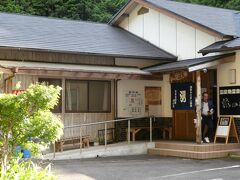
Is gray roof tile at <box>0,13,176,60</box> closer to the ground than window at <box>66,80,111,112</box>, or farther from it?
farther from it

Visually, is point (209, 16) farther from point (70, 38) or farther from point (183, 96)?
point (70, 38)

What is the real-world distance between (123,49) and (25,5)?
1570cm

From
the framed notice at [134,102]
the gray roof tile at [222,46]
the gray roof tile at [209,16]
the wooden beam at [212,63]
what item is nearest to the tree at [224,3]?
the gray roof tile at [209,16]

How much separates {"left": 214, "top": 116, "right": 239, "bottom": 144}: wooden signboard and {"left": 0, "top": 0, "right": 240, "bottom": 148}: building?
910 mm

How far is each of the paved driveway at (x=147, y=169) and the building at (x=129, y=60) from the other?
179 cm

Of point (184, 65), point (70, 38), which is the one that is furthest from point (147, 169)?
point (70, 38)

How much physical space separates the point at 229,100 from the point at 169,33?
4096 millimetres

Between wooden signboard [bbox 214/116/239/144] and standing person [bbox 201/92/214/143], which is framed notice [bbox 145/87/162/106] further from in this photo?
wooden signboard [bbox 214/116/239/144]

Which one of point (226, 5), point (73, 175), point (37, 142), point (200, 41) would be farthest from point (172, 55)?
point (226, 5)

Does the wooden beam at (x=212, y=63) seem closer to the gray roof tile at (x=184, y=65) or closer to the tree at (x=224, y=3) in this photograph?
the gray roof tile at (x=184, y=65)

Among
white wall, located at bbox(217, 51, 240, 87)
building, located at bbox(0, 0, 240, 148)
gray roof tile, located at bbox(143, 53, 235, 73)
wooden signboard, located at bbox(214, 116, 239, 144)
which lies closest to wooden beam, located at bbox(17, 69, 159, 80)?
building, located at bbox(0, 0, 240, 148)

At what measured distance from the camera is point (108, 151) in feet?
49.0

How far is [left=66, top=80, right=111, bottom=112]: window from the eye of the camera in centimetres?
1632

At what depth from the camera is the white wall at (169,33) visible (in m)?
16.5
